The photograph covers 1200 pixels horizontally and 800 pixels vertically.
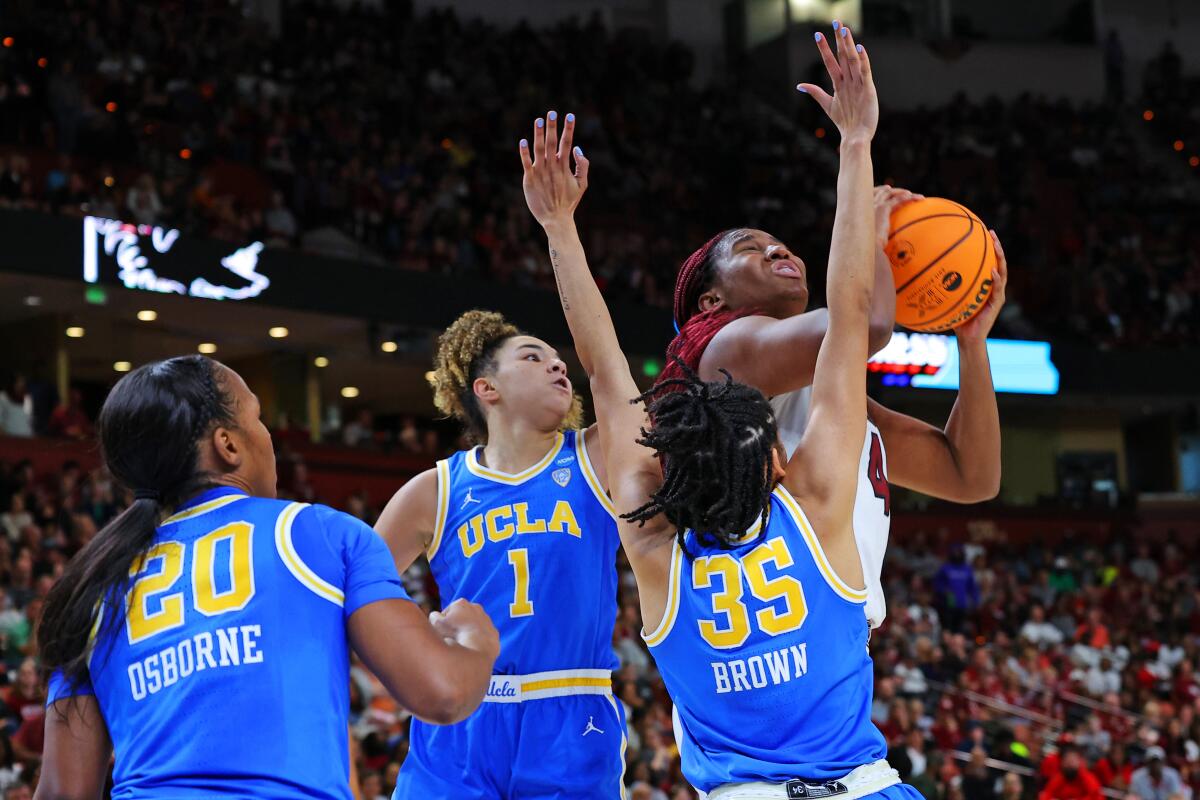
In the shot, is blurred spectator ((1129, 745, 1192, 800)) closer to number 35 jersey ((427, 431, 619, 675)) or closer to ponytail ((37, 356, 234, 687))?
number 35 jersey ((427, 431, 619, 675))

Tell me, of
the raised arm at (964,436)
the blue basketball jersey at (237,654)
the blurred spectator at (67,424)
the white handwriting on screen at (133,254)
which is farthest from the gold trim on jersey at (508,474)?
the white handwriting on screen at (133,254)

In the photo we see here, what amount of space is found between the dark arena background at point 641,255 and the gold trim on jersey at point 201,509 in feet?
20.1

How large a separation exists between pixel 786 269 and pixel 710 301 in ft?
0.72

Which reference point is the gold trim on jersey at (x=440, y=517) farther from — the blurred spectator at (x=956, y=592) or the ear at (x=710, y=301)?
the blurred spectator at (x=956, y=592)

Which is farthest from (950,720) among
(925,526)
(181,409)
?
(181,409)

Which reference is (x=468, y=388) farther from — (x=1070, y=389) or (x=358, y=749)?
(x=1070, y=389)

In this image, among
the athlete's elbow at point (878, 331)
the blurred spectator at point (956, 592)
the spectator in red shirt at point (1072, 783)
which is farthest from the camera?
the blurred spectator at point (956, 592)

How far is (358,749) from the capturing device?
32.9 feet

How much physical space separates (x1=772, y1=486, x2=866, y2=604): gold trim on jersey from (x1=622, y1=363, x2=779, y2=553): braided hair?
0.21ft

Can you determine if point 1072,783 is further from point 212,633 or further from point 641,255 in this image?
point 212,633

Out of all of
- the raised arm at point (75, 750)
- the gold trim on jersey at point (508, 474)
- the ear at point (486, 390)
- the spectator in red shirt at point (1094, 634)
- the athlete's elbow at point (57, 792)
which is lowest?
the spectator in red shirt at point (1094, 634)

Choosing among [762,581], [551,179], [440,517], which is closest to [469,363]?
[440,517]

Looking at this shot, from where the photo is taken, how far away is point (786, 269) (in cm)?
364

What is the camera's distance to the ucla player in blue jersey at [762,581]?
9.49 ft
